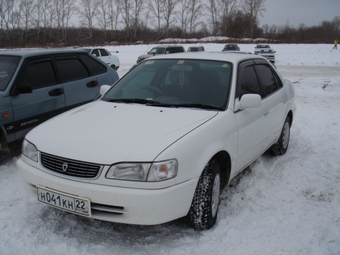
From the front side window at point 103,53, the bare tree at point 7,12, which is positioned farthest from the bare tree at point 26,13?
the front side window at point 103,53

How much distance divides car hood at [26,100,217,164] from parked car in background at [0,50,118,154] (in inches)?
56.8

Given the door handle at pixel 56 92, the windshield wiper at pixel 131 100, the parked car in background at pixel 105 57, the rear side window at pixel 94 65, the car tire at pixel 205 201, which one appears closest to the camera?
the car tire at pixel 205 201

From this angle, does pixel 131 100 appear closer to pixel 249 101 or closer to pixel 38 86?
pixel 249 101

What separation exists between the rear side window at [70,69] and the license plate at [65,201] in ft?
9.86

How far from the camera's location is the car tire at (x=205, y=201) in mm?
2760

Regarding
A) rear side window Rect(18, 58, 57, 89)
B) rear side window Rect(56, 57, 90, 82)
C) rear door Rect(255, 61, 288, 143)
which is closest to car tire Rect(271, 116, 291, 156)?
rear door Rect(255, 61, 288, 143)

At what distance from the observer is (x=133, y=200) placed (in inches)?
93.1

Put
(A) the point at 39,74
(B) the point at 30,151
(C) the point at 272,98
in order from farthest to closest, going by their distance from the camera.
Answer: (A) the point at 39,74, (C) the point at 272,98, (B) the point at 30,151

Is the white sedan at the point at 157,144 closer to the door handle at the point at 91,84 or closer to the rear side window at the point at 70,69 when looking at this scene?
the rear side window at the point at 70,69

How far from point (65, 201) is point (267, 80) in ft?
10.1

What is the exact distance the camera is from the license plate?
8.11 feet

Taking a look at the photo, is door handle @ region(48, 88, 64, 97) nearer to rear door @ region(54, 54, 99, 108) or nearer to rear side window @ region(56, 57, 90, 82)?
rear door @ region(54, 54, 99, 108)

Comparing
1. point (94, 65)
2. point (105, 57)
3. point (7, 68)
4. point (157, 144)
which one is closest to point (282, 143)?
point (157, 144)

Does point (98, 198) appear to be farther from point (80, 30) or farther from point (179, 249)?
point (80, 30)
